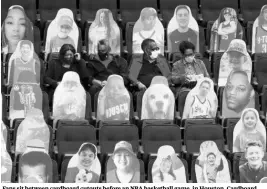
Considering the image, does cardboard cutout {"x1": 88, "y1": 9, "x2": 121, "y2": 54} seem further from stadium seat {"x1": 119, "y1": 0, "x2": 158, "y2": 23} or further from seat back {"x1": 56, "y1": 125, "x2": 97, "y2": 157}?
seat back {"x1": 56, "y1": 125, "x2": 97, "y2": 157}

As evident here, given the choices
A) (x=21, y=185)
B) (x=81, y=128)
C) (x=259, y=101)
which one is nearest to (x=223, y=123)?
(x=259, y=101)

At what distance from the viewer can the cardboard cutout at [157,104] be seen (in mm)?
8516

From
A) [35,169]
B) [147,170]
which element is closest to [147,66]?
[147,170]

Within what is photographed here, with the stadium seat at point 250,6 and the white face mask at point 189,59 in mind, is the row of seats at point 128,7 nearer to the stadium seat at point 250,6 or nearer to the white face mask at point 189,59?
the stadium seat at point 250,6

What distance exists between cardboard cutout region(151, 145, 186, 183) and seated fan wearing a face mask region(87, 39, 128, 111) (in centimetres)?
111

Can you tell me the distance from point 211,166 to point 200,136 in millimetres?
307

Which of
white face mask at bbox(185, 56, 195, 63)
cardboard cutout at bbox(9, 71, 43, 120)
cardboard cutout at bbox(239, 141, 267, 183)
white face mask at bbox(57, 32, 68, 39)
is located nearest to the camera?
cardboard cutout at bbox(239, 141, 267, 183)

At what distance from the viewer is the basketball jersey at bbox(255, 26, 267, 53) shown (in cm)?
955

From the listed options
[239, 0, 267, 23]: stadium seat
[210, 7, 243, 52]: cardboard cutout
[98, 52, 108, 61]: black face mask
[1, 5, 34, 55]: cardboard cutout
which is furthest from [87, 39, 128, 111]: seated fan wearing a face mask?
[239, 0, 267, 23]: stadium seat

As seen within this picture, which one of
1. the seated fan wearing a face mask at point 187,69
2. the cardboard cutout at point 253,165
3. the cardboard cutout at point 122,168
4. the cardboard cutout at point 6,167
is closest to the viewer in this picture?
the cardboard cutout at point 6,167

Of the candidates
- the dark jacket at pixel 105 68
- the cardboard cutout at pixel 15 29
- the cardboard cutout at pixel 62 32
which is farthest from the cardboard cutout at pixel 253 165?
the cardboard cutout at pixel 15 29

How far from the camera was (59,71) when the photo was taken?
8773mm

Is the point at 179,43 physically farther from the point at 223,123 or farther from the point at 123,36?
the point at 223,123

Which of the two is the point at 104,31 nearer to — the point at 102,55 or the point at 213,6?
the point at 102,55
